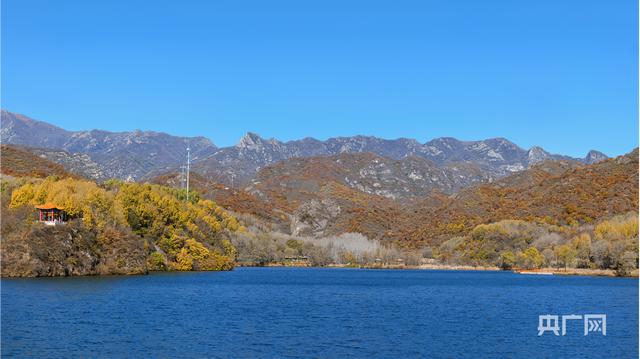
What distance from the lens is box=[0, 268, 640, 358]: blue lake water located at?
3105cm

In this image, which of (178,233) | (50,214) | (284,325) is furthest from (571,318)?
(178,233)

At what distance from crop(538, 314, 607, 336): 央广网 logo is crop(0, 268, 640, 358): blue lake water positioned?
1.84 feet

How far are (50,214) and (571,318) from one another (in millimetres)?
79704

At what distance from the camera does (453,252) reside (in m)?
198

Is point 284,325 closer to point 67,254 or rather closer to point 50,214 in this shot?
point 67,254

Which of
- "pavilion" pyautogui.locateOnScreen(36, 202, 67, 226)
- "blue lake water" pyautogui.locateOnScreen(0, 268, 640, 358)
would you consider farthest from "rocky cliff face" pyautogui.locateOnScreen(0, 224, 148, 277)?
"blue lake water" pyautogui.locateOnScreen(0, 268, 640, 358)

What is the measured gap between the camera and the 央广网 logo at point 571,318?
41181 millimetres

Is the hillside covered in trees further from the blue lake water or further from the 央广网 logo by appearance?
the 央广网 logo

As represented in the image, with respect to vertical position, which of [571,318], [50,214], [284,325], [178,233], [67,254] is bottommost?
[284,325]

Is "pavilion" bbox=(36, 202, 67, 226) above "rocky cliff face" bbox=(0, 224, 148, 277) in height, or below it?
above

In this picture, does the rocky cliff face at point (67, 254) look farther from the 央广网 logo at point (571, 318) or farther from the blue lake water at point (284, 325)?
the 央广网 logo at point (571, 318)

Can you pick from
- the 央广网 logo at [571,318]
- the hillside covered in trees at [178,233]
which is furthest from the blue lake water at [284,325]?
the hillside covered in trees at [178,233]

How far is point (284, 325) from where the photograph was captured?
40.2 metres

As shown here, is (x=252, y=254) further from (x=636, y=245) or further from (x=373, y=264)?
(x=636, y=245)
